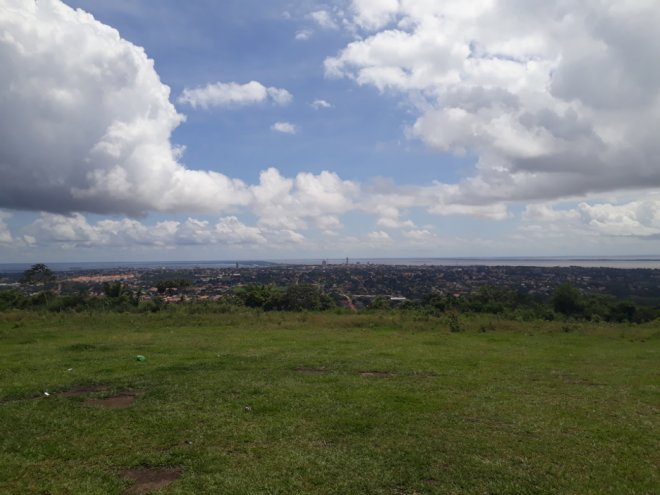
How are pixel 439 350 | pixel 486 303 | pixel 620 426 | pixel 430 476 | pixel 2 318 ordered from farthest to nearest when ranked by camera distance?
pixel 486 303 < pixel 2 318 < pixel 439 350 < pixel 620 426 < pixel 430 476

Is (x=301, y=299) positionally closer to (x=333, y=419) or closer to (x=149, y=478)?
(x=333, y=419)

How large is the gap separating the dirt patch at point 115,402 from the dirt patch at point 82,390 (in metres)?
0.77

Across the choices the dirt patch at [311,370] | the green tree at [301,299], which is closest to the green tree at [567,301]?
the green tree at [301,299]


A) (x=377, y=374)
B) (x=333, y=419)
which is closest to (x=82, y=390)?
(x=333, y=419)

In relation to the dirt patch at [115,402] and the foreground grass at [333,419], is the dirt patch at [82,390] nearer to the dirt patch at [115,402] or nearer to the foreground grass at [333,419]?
the foreground grass at [333,419]

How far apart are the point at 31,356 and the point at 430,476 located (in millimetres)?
16048

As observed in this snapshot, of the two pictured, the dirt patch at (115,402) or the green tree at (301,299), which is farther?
the green tree at (301,299)

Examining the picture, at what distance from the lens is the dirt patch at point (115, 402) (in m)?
10.9

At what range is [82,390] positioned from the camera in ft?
40.7

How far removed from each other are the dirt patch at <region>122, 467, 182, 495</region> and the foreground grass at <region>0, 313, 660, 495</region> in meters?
0.16

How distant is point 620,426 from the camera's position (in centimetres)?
970

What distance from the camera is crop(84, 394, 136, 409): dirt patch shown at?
35.9 ft

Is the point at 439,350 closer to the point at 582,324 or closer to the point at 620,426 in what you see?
the point at 620,426

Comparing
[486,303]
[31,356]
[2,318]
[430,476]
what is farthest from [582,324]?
[2,318]
